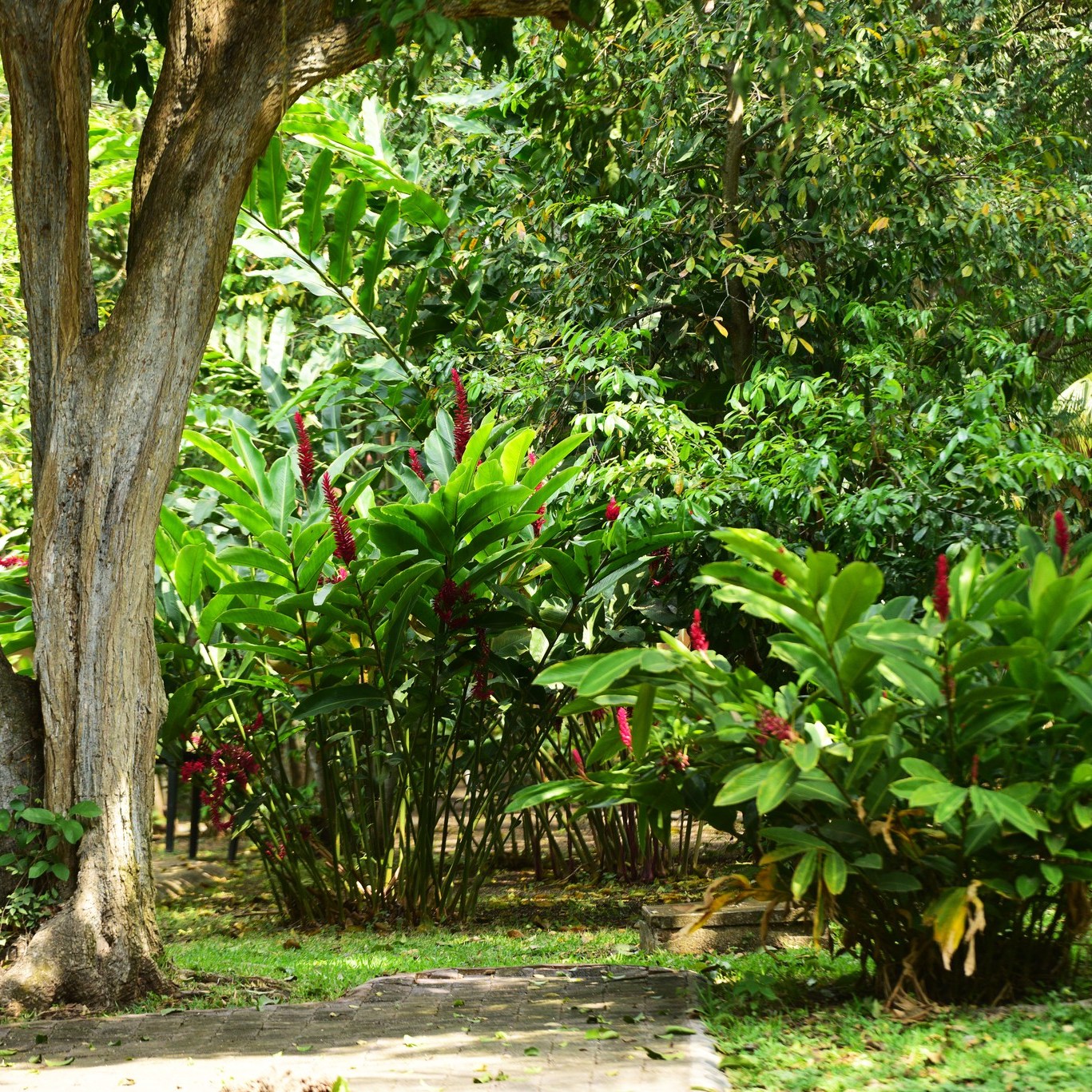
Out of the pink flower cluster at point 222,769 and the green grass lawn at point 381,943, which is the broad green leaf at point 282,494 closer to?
the pink flower cluster at point 222,769

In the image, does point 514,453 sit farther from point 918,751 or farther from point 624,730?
point 918,751

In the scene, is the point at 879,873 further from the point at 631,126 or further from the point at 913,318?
the point at 631,126

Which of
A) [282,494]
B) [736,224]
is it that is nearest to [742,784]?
[282,494]

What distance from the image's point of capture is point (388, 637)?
222 inches

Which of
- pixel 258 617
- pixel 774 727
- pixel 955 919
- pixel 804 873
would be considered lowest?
pixel 955 919

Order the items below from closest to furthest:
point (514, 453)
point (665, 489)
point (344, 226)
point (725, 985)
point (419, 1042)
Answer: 1. point (419, 1042)
2. point (725, 985)
3. point (514, 453)
4. point (665, 489)
5. point (344, 226)

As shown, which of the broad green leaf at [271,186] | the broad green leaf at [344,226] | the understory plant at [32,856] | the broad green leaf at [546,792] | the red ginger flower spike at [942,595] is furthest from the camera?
the broad green leaf at [344,226]

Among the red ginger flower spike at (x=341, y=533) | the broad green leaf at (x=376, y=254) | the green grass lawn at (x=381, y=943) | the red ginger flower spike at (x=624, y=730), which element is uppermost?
the broad green leaf at (x=376, y=254)

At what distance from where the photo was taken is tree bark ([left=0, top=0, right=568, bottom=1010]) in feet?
14.2

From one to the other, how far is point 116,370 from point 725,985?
316cm

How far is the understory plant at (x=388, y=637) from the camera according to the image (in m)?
5.45

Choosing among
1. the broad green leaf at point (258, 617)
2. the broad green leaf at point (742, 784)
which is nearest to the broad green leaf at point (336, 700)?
the broad green leaf at point (258, 617)

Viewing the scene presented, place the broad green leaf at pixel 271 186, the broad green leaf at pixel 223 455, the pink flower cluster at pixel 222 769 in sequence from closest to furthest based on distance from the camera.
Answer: the broad green leaf at pixel 223 455
the pink flower cluster at pixel 222 769
the broad green leaf at pixel 271 186

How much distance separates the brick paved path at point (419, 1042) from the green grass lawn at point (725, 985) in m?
0.18
